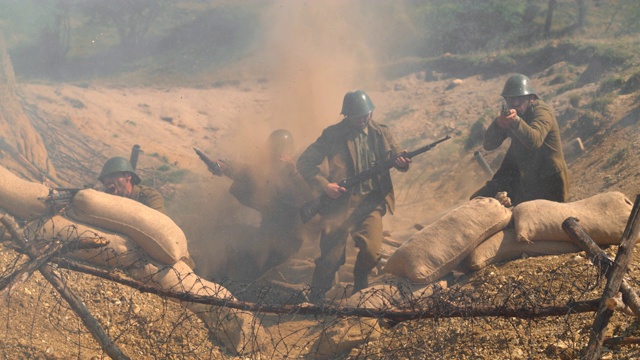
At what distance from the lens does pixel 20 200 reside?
5.62 m

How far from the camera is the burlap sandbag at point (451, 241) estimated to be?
5.14 m

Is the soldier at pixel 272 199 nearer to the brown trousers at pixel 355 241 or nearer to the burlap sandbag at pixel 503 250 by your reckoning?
the brown trousers at pixel 355 241

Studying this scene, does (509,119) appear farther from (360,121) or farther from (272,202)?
(272,202)

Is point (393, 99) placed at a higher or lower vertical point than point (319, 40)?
lower

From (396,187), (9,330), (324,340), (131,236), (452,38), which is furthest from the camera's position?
(452,38)

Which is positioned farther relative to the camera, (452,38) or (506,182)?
(452,38)

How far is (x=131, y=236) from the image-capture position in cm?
556

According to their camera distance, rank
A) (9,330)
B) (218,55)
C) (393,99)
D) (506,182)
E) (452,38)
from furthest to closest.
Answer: (218,55) → (452,38) → (393,99) → (506,182) → (9,330)

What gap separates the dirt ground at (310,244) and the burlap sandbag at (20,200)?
414 mm

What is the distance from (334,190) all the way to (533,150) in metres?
2.19

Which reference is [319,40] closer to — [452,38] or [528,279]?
[452,38]

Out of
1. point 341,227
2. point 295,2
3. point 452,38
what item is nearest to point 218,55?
point 295,2

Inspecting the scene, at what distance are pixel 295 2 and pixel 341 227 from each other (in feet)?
47.8

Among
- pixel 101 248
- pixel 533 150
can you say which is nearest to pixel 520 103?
pixel 533 150
